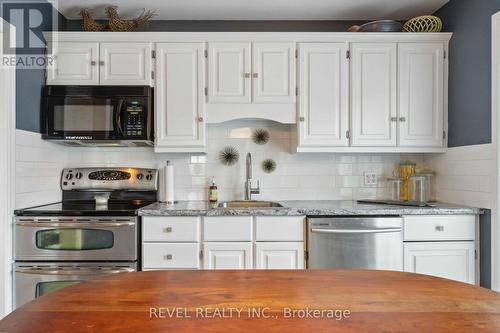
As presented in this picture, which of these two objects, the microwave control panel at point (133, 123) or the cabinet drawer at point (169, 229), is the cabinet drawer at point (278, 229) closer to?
the cabinet drawer at point (169, 229)

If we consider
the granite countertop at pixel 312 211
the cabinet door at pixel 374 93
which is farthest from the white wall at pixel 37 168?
the cabinet door at pixel 374 93

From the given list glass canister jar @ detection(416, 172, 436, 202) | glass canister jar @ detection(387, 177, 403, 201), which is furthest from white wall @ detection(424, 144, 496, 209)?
glass canister jar @ detection(387, 177, 403, 201)

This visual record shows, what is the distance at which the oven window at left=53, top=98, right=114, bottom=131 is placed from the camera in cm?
254

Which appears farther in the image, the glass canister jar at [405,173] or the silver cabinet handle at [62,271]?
the glass canister jar at [405,173]

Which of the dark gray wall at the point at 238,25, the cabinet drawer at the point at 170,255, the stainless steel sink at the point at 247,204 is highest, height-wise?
the dark gray wall at the point at 238,25

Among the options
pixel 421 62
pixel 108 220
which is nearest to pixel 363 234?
pixel 421 62

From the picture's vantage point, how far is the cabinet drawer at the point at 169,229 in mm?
2283

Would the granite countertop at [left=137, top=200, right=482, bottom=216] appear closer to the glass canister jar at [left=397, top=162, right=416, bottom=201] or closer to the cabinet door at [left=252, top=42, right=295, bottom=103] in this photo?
the glass canister jar at [left=397, top=162, right=416, bottom=201]

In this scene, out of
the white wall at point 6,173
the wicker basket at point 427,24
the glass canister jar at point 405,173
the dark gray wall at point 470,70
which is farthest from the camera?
the glass canister jar at point 405,173

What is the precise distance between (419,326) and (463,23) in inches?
101

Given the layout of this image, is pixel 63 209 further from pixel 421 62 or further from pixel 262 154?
pixel 421 62

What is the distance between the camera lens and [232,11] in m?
2.82

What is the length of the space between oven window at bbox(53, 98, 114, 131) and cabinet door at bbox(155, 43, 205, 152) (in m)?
0.37

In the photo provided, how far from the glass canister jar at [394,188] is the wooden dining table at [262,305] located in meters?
1.96
